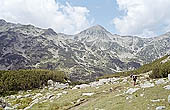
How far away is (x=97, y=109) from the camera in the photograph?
2609cm

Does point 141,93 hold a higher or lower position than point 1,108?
higher

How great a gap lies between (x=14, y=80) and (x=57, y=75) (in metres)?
37.1

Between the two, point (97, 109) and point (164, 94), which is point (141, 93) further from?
point (97, 109)

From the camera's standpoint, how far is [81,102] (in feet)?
109

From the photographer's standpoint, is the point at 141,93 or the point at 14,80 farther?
the point at 14,80

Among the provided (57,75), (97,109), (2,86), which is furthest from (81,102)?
(57,75)

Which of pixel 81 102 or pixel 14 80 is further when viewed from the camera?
pixel 14 80

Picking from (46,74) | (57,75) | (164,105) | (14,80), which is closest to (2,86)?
(14,80)

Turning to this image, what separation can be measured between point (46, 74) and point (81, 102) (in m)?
111

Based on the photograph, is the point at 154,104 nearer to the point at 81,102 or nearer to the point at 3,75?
the point at 81,102

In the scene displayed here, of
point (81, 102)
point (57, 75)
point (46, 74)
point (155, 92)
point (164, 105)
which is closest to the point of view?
point (164, 105)

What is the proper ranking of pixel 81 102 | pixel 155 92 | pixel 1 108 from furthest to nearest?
1. pixel 1 108
2. pixel 81 102
3. pixel 155 92

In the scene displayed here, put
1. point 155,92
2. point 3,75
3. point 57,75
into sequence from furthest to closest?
1. point 57,75
2. point 3,75
3. point 155,92

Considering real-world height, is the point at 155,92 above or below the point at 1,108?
above
